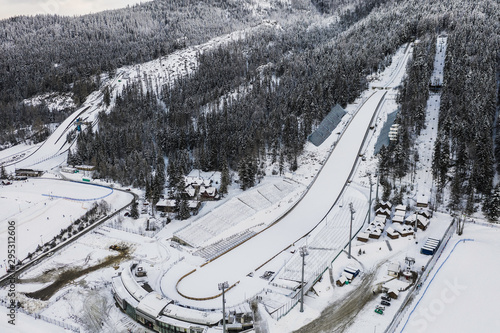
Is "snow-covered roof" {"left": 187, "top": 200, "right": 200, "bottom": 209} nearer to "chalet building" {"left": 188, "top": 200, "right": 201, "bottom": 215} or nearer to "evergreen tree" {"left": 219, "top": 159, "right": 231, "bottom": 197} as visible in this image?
"chalet building" {"left": 188, "top": 200, "right": 201, "bottom": 215}

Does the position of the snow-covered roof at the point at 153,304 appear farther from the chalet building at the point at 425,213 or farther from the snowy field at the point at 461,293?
the chalet building at the point at 425,213

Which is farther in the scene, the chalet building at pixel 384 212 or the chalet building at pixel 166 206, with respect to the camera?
the chalet building at pixel 166 206

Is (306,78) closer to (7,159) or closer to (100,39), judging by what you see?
(7,159)

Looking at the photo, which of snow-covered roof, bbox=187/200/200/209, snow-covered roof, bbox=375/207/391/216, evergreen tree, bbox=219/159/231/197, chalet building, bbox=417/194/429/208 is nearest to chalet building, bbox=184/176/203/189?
evergreen tree, bbox=219/159/231/197

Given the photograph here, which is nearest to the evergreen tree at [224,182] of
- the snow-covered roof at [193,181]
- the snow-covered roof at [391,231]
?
the snow-covered roof at [193,181]

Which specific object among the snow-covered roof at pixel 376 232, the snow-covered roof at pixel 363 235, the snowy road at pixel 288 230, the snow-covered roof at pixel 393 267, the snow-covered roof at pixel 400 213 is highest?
A: the snow-covered roof at pixel 393 267

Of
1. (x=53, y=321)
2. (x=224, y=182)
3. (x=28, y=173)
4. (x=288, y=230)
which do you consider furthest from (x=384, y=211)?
(x=28, y=173)
